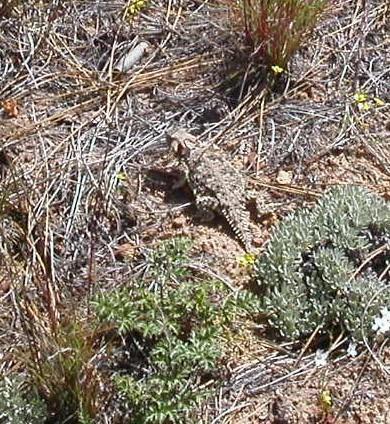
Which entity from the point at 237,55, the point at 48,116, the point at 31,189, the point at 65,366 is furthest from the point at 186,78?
the point at 65,366

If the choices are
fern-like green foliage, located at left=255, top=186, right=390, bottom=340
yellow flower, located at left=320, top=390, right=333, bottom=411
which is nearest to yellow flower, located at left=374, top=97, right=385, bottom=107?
fern-like green foliage, located at left=255, top=186, right=390, bottom=340

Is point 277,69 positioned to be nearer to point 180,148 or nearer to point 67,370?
point 180,148

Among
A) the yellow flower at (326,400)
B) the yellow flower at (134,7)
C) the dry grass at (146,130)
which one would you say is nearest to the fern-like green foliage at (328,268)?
the dry grass at (146,130)

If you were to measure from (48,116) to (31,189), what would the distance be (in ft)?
1.77

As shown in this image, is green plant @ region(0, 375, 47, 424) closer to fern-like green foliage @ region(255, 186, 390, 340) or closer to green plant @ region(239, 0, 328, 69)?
fern-like green foliage @ region(255, 186, 390, 340)

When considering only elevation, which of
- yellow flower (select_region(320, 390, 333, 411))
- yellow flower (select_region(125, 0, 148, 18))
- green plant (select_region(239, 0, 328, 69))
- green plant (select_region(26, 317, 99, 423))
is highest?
green plant (select_region(239, 0, 328, 69))

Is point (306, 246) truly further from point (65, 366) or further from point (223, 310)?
point (65, 366)

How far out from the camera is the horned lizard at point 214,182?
13.5 ft

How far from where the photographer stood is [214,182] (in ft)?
13.7

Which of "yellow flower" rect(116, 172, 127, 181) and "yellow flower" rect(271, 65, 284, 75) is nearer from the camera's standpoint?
"yellow flower" rect(116, 172, 127, 181)

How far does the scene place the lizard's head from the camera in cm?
427

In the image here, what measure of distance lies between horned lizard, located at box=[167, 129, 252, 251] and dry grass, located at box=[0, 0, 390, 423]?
0.09 meters

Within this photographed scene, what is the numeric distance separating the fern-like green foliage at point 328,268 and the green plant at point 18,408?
0.91 metres

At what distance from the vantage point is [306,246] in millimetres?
3873
